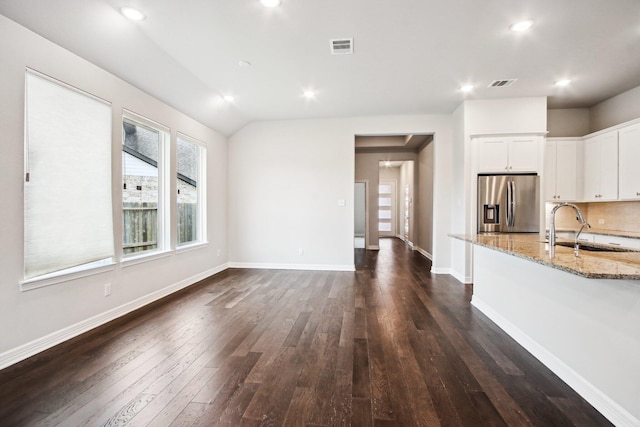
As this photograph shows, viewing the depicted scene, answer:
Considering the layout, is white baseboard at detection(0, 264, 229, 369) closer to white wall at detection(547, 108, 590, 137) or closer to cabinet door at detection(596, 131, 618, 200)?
cabinet door at detection(596, 131, 618, 200)

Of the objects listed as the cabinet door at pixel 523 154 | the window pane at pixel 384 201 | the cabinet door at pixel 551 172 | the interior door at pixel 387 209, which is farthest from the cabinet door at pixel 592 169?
the window pane at pixel 384 201

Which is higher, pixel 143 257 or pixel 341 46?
pixel 341 46

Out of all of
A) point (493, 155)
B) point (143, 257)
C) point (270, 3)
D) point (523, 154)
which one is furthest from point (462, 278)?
point (143, 257)

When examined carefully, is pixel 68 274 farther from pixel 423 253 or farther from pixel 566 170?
pixel 423 253

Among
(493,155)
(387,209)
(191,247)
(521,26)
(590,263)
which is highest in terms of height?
(521,26)

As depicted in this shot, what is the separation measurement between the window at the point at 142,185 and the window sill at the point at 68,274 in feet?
1.08

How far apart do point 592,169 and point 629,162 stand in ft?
1.73

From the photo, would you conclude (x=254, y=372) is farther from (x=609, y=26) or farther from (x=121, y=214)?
(x=609, y=26)

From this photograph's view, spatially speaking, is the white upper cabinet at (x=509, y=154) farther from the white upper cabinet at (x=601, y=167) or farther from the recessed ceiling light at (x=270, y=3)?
the recessed ceiling light at (x=270, y=3)

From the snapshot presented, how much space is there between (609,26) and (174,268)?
221 inches

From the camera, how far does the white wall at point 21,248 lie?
2125 mm

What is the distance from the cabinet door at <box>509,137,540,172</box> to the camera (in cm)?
439

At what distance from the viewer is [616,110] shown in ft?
14.0

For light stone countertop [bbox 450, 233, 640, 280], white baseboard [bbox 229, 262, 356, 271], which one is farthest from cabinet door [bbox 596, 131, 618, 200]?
white baseboard [bbox 229, 262, 356, 271]
